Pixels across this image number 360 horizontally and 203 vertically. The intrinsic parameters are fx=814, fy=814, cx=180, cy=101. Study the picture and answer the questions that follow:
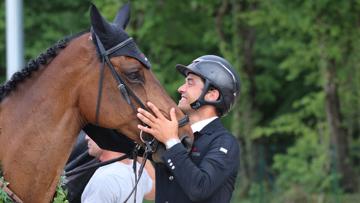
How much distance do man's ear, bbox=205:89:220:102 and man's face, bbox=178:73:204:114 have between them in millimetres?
46

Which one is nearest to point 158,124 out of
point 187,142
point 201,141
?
point 187,142

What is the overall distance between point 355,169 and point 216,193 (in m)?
11.1

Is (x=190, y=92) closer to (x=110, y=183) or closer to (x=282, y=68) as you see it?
(x=110, y=183)

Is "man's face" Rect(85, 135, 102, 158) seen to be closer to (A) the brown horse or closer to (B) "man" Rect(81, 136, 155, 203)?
(B) "man" Rect(81, 136, 155, 203)

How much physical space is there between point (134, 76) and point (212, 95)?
52cm

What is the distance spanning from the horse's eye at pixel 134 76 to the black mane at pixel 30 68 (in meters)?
0.35

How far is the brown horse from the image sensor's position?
3965 millimetres

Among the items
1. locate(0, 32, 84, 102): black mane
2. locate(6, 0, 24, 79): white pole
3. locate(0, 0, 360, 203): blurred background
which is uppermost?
locate(6, 0, 24, 79): white pole

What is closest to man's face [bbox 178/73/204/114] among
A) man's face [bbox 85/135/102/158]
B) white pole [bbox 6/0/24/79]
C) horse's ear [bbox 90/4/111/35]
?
horse's ear [bbox 90/4/111/35]

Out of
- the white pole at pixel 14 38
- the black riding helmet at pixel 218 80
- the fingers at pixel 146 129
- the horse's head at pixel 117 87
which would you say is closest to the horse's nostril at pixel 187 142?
the horse's head at pixel 117 87

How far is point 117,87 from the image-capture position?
13.2ft

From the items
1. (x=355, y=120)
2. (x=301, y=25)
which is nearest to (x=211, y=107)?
(x=301, y=25)

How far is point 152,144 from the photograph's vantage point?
4059mm

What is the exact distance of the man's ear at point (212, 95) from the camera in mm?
4332
